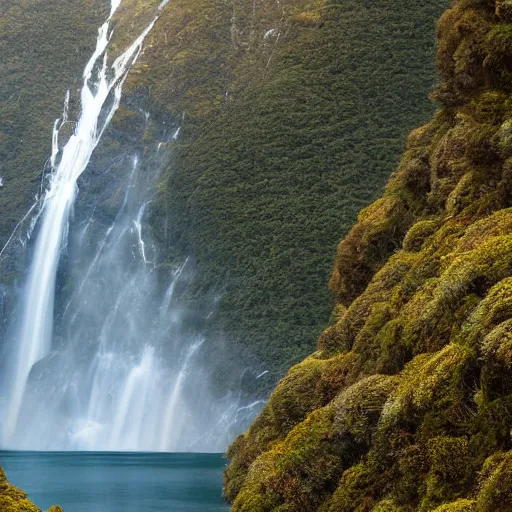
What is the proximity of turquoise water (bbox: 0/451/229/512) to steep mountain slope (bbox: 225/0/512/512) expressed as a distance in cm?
1183

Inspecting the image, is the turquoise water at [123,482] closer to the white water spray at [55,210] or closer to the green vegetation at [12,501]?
the green vegetation at [12,501]

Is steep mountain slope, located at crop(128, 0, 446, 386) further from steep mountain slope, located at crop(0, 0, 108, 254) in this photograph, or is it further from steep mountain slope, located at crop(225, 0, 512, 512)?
steep mountain slope, located at crop(225, 0, 512, 512)

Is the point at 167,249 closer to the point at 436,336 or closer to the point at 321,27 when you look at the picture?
the point at 321,27

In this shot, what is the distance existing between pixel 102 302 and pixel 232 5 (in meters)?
48.0

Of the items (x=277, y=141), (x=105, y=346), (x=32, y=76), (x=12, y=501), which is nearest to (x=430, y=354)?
(x=12, y=501)

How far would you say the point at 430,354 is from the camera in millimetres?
14469

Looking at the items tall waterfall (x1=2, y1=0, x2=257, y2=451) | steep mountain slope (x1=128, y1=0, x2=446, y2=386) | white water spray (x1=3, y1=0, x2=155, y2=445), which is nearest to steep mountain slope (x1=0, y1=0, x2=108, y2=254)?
white water spray (x1=3, y1=0, x2=155, y2=445)

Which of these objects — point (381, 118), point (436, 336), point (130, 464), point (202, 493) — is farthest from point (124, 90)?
point (436, 336)

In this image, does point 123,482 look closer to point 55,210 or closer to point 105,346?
point 105,346

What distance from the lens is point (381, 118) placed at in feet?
337

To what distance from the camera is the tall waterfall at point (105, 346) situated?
83.6 meters

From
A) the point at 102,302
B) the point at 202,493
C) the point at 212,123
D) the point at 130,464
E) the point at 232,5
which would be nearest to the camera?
the point at 202,493

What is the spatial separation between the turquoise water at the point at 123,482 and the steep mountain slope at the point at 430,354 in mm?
11835

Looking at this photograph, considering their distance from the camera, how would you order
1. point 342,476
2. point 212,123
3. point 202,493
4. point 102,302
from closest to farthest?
point 342,476 → point 202,493 → point 102,302 → point 212,123
